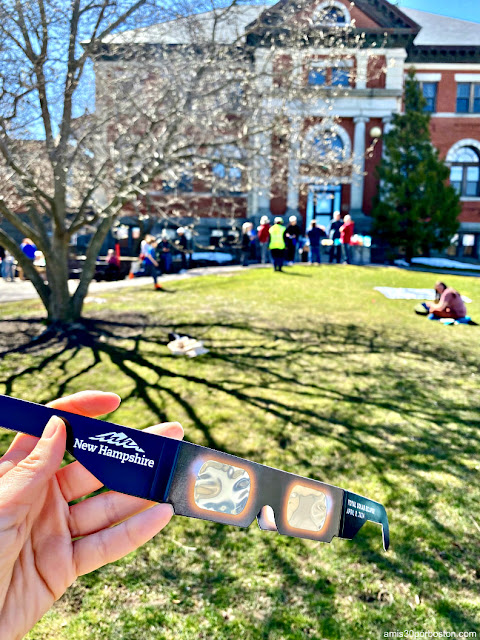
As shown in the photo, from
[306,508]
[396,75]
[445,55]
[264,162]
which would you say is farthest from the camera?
[445,55]

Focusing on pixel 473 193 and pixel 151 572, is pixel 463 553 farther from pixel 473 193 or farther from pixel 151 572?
pixel 473 193

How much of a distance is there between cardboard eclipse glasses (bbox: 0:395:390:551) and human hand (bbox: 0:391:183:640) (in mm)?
60

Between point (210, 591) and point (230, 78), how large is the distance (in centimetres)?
883

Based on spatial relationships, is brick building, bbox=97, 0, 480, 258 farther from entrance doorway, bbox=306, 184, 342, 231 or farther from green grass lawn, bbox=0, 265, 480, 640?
green grass lawn, bbox=0, 265, 480, 640

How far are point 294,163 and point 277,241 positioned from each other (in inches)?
125

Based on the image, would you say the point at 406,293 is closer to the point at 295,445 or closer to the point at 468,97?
the point at 295,445

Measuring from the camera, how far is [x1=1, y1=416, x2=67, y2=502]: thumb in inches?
49.7

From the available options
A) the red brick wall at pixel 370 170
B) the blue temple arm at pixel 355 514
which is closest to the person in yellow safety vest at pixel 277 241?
the red brick wall at pixel 370 170

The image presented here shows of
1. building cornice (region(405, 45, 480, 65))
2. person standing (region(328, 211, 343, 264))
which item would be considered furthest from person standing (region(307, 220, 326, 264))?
building cornice (region(405, 45, 480, 65))

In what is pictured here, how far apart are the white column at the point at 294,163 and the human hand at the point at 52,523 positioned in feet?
35.0

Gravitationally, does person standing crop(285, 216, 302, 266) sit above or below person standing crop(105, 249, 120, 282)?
above

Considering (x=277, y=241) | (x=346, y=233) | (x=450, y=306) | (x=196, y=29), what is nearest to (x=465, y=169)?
(x=346, y=233)

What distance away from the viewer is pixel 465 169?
2972 centimetres

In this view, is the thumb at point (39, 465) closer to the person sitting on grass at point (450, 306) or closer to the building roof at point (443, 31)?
the person sitting on grass at point (450, 306)
